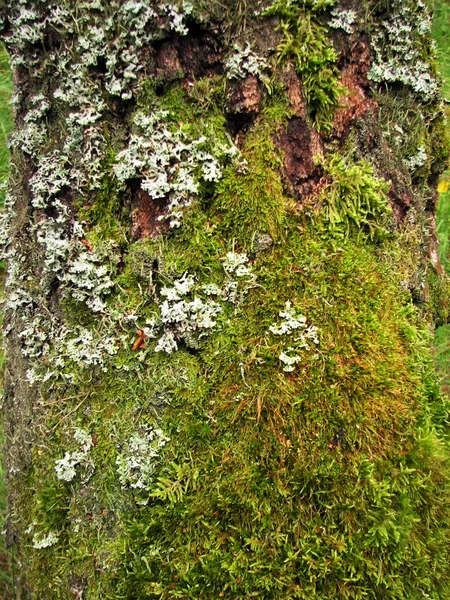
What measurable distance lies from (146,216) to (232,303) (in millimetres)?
371

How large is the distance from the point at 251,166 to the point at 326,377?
65 cm

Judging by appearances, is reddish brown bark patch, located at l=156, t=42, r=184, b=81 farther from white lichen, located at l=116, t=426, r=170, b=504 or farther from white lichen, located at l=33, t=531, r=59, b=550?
white lichen, located at l=33, t=531, r=59, b=550

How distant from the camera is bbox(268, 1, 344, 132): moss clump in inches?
53.1

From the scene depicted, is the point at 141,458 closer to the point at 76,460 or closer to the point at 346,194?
the point at 76,460

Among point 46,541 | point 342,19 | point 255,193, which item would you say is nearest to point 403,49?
point 342,19

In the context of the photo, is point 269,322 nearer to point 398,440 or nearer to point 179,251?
point 179,251

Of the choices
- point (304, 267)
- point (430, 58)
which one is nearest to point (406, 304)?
point (304, 267)

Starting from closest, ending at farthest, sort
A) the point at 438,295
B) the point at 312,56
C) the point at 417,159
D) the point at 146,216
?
the point at 312,56
the point at 146,216
the point at 417,159
the point at 438,295

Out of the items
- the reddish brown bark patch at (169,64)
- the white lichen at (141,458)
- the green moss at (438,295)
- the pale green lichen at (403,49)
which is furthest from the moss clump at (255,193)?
the green moss at (438,295)

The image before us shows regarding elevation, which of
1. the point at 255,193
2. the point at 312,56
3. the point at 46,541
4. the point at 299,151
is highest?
the point at 312,56

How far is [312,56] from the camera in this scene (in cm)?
136

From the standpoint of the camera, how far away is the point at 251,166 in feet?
4.65

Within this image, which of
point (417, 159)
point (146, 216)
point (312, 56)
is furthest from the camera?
point (417, 159)

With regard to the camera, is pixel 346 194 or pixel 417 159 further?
pixel 417 159
